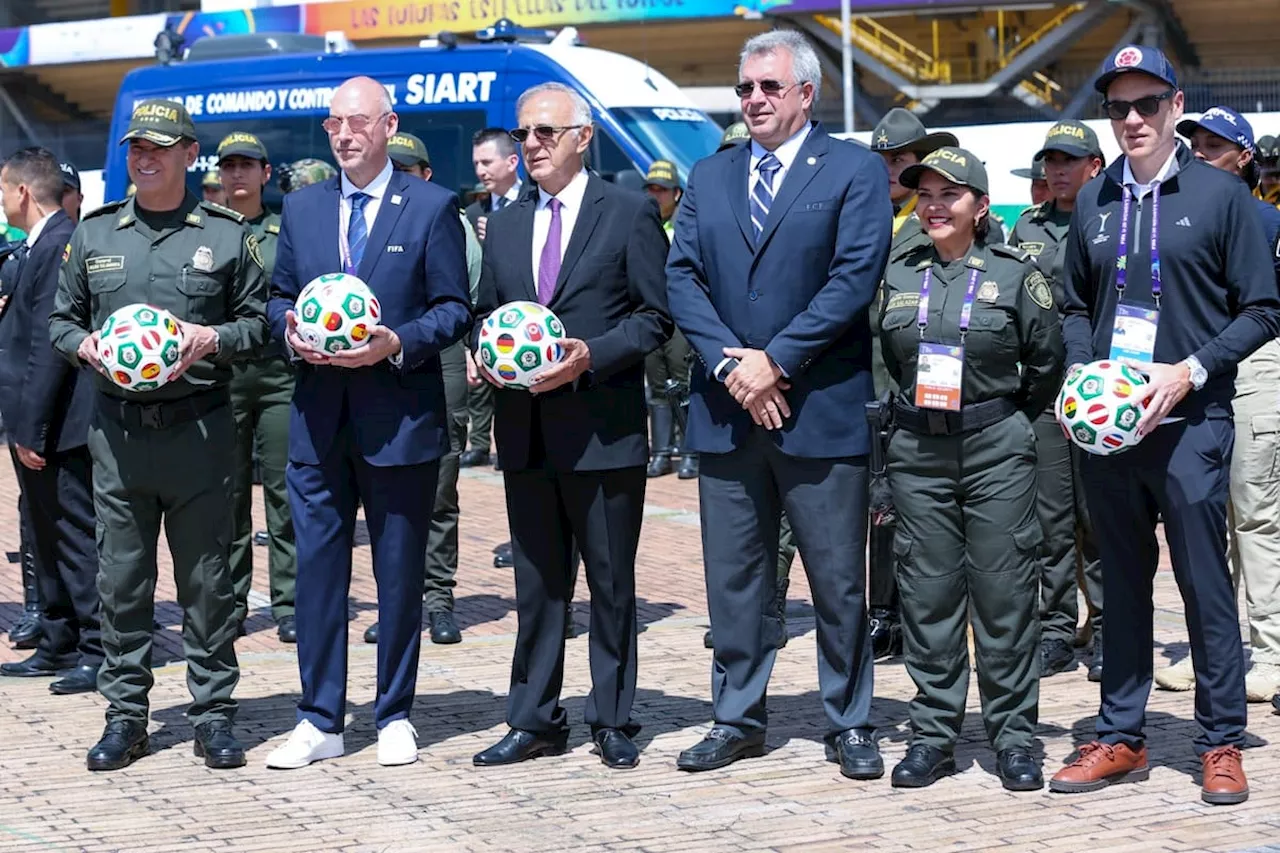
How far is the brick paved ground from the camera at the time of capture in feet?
19.4

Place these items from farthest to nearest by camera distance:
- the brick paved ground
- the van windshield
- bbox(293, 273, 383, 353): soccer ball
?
1. the van windshield
2. bbox(293, 273, 383, 353): soccer ball
3. the brick paved ground

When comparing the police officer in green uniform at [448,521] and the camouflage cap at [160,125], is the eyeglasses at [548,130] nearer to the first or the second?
the camouflage cap at [160,125]

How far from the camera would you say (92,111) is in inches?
1948

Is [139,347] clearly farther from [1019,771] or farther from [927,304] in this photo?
[1019,771]

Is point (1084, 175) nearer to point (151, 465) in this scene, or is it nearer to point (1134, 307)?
point (1134, 307)

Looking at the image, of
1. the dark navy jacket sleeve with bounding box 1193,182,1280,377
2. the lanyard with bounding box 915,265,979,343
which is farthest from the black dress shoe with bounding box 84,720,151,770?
the dark navy jacket sleeve with bounding box 1193,182,1280,377

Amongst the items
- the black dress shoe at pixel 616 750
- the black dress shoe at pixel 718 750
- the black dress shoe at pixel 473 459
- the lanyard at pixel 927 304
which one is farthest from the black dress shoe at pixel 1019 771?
the black dress shoe at pixel 473 459

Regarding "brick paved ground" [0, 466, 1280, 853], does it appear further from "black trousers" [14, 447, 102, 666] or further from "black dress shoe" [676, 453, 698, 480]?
"black dress shoe" [676, 453, 698, 480]

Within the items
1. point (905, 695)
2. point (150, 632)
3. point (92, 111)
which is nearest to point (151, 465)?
point (150, 632)

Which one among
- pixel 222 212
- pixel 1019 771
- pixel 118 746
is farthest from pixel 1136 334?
pixel 118 746

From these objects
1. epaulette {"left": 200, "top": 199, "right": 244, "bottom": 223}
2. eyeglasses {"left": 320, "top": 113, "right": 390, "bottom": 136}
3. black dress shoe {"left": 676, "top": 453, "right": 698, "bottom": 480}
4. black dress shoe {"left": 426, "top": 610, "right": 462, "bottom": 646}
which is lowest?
black dress shoe {"left": 426, "top": 610, "right": 462, "bottom": 646}

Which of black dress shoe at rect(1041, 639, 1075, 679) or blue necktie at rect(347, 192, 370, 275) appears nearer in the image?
blue necktie at rect(347, 192, 370, 275)

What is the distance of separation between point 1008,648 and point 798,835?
1.13 meters

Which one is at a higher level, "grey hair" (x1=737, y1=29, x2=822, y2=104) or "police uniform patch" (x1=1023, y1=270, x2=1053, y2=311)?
"grey hair" (x1=737, y1=29, x2=822, y2=104)
